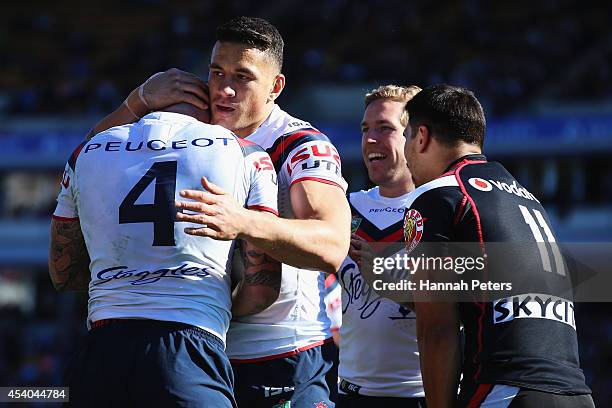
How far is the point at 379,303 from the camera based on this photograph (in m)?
5.06

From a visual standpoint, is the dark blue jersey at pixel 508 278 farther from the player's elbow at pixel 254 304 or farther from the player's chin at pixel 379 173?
the player's chin at pixel 379 173

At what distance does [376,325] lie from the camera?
5.03 meters

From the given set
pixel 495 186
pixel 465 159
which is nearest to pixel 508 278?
pixel 495 186

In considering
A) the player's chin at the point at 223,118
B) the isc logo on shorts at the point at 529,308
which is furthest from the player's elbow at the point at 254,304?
the isc logo on shorts at the point at 529,308

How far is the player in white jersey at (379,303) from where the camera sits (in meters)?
4.91

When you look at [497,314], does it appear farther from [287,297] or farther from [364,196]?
[364,196]

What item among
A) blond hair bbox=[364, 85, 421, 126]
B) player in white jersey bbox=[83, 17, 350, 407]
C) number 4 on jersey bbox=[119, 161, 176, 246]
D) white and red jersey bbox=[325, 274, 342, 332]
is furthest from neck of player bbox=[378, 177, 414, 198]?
number 4 on jersey bbox=[119, 161, 176, 246]

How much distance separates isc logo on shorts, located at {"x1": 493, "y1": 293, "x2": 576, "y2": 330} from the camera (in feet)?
12.3

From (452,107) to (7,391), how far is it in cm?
264

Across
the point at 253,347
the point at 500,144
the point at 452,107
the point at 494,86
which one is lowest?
the point at 253,347

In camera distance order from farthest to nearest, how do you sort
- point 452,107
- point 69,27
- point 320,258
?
point 69,27 → point 452,107 → point 320,258

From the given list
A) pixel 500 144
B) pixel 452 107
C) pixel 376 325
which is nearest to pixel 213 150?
pixel 452 107

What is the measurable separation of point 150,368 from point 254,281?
67 cm

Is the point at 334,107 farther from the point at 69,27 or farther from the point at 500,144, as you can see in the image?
the point at 69,27
